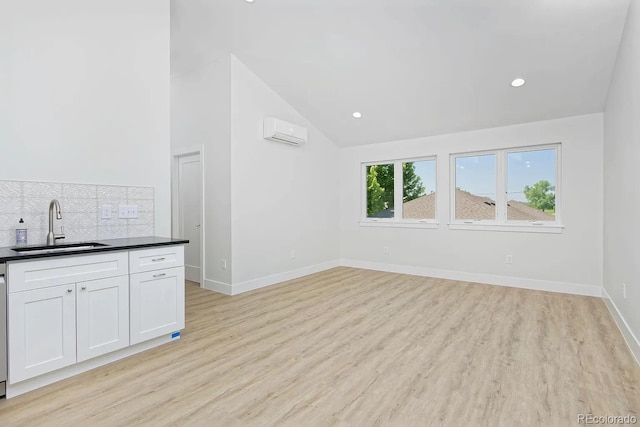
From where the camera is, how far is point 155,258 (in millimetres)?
2832

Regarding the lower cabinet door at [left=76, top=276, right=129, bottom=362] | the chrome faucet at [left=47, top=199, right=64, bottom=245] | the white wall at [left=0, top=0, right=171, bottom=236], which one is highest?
the white wall at [left=0, top=0, right=171, bottom=236]

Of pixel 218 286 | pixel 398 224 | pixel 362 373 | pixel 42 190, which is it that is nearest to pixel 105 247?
pixel 42 190

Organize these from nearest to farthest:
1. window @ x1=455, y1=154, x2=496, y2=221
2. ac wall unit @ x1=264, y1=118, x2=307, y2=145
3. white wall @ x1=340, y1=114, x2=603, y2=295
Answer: white wall @ x1=340, y1=114, x2=603, y2=295, ac wall unit @ x1=264, y1=118, x2=307, y2=145, window @ x1=455, y1=154, x2=496, y2=221

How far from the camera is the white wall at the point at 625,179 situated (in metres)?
2.62

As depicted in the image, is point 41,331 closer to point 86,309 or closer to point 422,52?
point 86,309

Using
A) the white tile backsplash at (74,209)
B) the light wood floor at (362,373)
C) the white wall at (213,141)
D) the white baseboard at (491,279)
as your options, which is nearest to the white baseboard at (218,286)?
the white wall at (213,141)

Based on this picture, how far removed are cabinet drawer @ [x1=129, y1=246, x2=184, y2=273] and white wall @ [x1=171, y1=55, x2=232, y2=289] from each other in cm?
154

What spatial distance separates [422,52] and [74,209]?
3825mm

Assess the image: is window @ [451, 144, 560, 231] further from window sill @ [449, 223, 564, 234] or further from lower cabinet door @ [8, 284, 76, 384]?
lower cabinet door @ [8, 284, 76, 384]

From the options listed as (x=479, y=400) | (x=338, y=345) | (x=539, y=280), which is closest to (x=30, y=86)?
(x=338, y=345)

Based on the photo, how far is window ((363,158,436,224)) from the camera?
5.81 m

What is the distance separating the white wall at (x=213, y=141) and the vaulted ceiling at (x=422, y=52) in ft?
0.88

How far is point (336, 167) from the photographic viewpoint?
6.58 metres

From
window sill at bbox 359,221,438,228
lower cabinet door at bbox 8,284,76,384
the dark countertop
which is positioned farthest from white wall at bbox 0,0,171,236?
window sill at bbox 359,221,438,228
